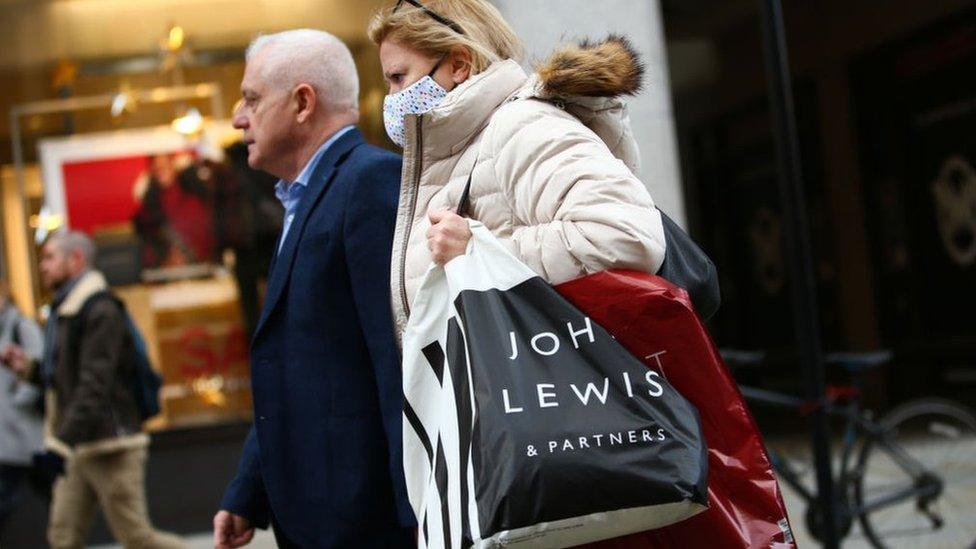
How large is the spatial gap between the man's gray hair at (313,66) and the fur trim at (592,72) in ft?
3.17

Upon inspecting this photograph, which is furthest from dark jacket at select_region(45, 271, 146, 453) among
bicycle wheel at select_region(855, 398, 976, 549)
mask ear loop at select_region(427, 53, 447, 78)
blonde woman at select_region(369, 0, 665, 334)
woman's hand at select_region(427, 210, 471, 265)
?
woman's hand at select_region(427, 210, 471, 265)

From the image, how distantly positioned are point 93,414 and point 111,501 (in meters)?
0.50

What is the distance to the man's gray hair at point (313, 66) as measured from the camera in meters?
3.47

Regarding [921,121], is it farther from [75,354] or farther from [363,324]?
→ [363,324]

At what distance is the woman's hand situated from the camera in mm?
2557

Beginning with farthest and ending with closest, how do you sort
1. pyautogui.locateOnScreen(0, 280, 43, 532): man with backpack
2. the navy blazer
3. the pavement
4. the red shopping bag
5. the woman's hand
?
the pavement
pyautogui.locateOnScreen(0, 280, 43, 532): man with backpack
the navy blazer
the woman's hand
the red shopping bag

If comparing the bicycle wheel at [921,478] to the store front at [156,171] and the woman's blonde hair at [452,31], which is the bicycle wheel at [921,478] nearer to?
the store front at [156,171]

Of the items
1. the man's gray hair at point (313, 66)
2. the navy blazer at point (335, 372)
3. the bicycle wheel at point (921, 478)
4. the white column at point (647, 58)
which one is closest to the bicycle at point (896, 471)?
the bicycle wheel at point (921, 478)

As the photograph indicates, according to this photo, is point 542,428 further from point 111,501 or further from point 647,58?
point 111,501

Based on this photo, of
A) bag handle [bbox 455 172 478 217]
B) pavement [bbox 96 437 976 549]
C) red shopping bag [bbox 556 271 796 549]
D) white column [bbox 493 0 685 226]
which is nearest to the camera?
red shopping bag [bbox 556 271 796 549]

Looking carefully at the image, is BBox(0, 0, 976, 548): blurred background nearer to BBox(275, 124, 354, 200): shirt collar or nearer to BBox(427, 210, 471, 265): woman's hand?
BBox(427, 210, 471, 265): woman's hand

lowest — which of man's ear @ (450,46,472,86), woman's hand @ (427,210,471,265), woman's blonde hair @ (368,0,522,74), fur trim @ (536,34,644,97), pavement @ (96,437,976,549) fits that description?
pavement @ (96,437,976,549)

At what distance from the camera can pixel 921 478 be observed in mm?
8008

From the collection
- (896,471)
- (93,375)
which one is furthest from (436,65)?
(896,471)
